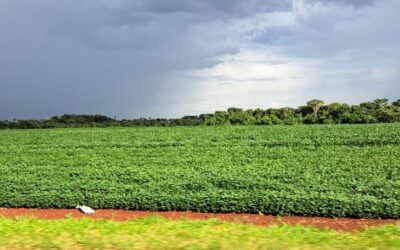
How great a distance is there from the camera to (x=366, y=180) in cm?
1468

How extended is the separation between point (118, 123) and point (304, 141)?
93.4 ft

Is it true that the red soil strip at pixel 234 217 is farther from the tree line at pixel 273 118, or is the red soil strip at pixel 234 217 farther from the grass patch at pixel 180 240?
the tree line at pixel 273 118

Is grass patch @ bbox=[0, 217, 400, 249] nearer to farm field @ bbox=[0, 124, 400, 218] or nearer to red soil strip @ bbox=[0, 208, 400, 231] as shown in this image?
red soil strip @ bbox=[0, 208, 400, 231]

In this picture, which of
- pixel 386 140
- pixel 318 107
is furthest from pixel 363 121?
pixel 386 140

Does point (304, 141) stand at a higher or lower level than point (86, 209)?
higher

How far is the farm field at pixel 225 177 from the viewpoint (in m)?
13.2

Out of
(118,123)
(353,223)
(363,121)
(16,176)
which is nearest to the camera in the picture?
(353,223)

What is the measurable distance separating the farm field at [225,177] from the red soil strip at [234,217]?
9.5 inches

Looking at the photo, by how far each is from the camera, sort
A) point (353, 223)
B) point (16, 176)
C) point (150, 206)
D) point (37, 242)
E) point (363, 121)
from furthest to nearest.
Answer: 1. point (363, 121)
2. point (16, 176)
3. point (150, 206)
4. point (353, 223)
5. point (37, 242)

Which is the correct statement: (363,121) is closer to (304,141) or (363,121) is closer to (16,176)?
(304,141)

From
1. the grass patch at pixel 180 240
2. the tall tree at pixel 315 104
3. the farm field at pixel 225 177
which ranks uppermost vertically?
the tall tree at pixel 315 104

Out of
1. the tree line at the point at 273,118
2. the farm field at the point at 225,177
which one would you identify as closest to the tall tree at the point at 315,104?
the tree line at the point at 273,118

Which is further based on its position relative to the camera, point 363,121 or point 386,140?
point 363,121

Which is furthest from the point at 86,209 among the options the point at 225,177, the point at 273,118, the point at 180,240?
the point at 273,118
